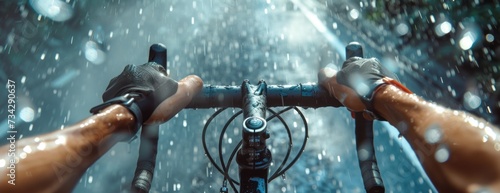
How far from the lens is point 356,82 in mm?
2477

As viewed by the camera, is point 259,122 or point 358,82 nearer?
point 259,122

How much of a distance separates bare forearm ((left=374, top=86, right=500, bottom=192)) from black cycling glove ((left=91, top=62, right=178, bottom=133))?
5.01ft

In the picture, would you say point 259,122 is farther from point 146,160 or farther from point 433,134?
point 433,134

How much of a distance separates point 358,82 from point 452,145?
44.4 inches

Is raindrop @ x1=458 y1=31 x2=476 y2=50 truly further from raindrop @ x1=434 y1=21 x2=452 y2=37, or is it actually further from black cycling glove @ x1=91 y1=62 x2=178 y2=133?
black cycling glove @ x1=91 y1=62 x2=178 y2=133

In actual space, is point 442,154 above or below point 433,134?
below

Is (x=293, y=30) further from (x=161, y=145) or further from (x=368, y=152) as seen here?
(x=368, y=152)

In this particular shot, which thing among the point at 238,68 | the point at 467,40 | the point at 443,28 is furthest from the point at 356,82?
the point at 238,68

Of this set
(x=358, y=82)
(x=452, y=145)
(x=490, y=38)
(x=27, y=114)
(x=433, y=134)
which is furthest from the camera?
(x=27, y=114)

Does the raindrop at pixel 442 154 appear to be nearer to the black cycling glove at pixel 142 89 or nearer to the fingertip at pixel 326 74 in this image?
the fingertip at pixel 326 74

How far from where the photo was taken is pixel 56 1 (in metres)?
12.3

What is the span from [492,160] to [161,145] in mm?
10274

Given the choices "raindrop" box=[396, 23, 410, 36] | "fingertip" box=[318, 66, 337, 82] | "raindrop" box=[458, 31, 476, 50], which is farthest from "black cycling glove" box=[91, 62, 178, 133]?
"raindrop" box=[396, 23, 410, 36]

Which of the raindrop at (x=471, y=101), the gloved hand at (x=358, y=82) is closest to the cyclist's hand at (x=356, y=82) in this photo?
the gloved hand at (x=358, y=82)
